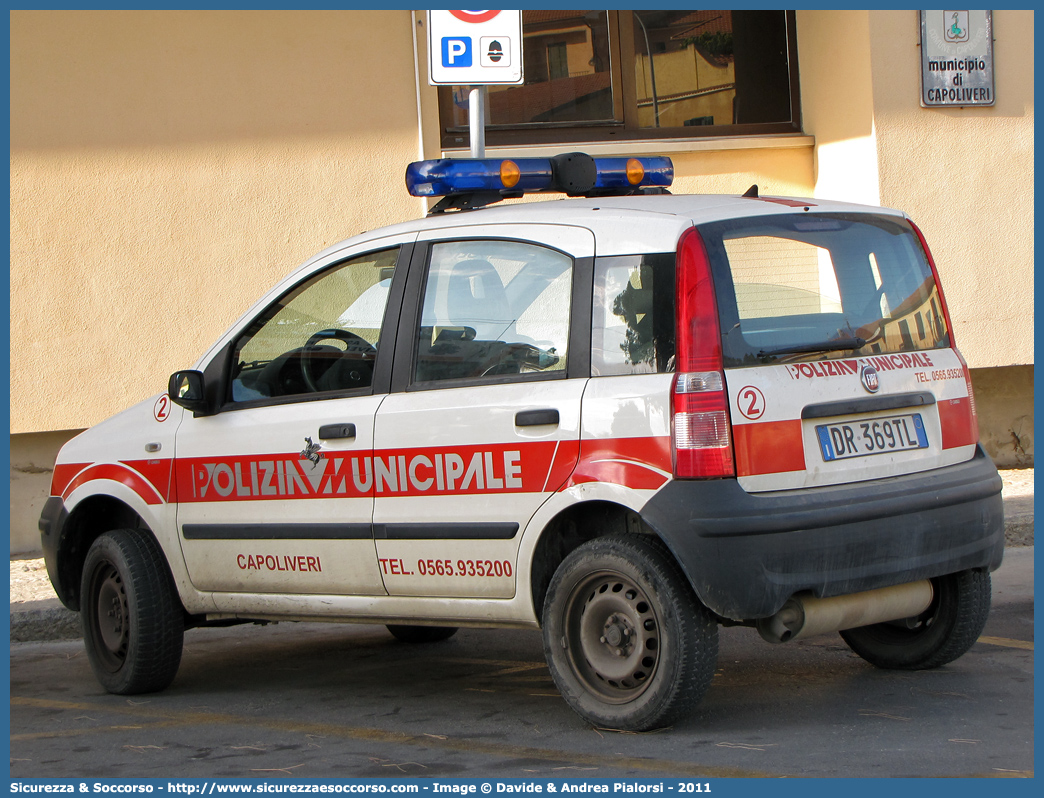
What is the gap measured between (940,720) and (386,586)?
6.57 ft

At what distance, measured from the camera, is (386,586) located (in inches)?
188

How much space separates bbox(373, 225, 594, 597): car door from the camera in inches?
172

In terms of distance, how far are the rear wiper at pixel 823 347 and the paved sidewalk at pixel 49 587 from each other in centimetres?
324

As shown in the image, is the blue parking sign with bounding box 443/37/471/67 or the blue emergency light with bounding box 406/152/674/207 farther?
the blue parking sign with bounding box 443/37/471/67

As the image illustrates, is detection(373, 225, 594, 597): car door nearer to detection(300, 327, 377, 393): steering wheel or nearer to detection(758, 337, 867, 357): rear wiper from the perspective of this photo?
detection(300, 327, 377, 393): steering wheel

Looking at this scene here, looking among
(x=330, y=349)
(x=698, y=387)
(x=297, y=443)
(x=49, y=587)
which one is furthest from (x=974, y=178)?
(x=49, y=587)

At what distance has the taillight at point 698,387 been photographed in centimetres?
400

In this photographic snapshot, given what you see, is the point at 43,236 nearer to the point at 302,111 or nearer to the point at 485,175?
the point at 302,111

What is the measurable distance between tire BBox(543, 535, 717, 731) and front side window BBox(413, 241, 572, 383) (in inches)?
27.2

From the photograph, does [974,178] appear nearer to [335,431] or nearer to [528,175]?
[528,175]

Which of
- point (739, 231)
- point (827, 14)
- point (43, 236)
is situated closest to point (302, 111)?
point (43, 236)

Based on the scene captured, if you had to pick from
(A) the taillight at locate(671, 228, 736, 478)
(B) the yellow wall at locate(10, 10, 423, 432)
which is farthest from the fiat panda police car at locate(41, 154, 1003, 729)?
(B) the yellow wall at locate(10, 10, 423, 432)

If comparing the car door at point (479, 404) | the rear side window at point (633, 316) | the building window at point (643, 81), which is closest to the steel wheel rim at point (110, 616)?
the car door at point (479, 404)

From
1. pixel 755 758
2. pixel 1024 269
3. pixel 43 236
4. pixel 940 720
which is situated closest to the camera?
pixel 755 758
